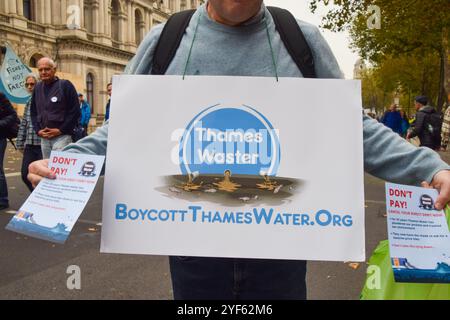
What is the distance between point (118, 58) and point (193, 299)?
43.2 m

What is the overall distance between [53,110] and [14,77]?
2270 millimetres

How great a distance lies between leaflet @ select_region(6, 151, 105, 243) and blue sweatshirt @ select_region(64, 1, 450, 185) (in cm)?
10

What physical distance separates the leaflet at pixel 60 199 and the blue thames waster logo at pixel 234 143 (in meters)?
0.32

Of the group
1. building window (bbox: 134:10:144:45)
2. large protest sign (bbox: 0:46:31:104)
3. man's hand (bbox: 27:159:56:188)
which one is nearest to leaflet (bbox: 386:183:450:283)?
man's hand (bbox: 27:159:56:188)

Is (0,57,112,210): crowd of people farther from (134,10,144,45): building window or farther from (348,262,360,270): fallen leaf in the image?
(134,10,144,45): building window

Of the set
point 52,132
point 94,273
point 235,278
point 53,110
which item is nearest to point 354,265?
point 94,273

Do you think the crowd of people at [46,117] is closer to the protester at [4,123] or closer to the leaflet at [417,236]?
the protester at [4,123]

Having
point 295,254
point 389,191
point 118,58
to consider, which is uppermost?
point 118,58

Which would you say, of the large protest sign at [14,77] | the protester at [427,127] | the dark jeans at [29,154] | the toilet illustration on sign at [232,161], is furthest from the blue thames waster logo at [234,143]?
the protester at [427,127]

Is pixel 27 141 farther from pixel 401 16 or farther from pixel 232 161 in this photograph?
pixel 401 16

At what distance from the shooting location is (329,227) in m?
1.49

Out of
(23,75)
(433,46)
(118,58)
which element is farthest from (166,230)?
(118,58)

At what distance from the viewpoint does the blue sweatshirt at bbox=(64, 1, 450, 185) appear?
157 cm
